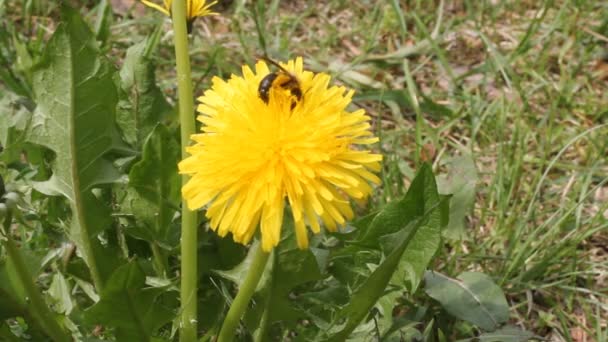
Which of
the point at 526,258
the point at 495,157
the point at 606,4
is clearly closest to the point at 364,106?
the point at 495,157

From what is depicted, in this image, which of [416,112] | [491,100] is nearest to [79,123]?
[416,112]

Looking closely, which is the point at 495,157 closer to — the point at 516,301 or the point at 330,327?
the point at 516,301

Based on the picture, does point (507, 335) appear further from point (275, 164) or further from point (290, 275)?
point (275, 164)

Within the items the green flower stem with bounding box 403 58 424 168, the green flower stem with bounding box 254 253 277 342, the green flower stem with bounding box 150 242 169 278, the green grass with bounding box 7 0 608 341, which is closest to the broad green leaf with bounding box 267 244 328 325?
the green flower stem with bounding box 254 253 277 342

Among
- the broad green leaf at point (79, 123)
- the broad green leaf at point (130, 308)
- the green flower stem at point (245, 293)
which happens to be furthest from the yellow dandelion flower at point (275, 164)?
the broad green leaf at point (79, 123)

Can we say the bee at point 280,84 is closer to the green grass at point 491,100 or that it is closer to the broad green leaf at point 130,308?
the broad green leaf at point 130,308

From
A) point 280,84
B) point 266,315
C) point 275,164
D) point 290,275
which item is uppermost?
point 280,84
